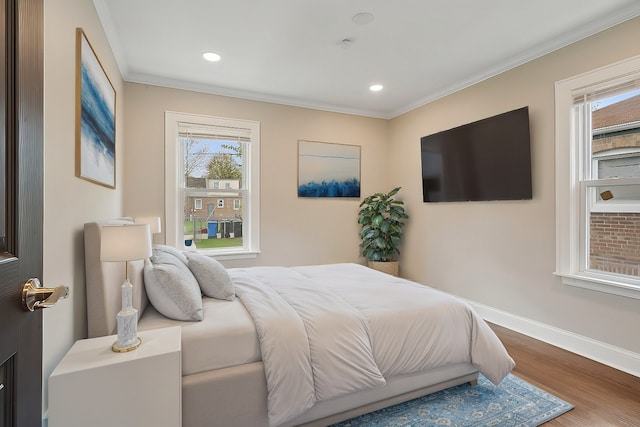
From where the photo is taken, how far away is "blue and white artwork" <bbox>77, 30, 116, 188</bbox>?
6.17ft

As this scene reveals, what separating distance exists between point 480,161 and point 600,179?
41.9 inches

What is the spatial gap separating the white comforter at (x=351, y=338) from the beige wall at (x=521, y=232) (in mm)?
1230

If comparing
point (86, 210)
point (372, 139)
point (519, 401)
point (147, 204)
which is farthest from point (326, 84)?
point (519, 401)

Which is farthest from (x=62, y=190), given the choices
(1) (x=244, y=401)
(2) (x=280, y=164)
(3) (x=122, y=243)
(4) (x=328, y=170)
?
(4) (x=328, y=170)

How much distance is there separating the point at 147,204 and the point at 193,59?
5.51 ft

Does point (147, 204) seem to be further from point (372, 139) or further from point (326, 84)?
point (372, 139)

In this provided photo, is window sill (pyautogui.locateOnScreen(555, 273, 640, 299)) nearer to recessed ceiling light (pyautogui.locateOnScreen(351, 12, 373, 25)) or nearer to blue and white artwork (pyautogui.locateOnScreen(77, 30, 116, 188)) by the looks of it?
recessed ceiling light (pyautogui.locateOnScreen(351, 12, 373, 25))

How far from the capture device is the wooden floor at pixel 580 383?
1.89m

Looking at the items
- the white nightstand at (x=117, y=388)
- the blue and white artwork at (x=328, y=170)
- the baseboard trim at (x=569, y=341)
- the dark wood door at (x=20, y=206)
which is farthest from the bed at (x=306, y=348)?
the blue and white artwork at (x=328, y=170)

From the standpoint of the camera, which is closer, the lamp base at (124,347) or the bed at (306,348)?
the lamp base at (124,347)

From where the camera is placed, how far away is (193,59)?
125 inches

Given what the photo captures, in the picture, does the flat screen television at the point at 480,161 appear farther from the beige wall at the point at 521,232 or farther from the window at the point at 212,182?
the window at the point at 212,182

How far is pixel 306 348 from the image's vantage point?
1669mm

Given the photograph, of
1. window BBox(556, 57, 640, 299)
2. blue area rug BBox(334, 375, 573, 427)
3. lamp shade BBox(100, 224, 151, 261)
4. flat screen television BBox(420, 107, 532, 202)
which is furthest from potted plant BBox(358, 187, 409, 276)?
lamp shade BBox(100, 224, 151, 261)
